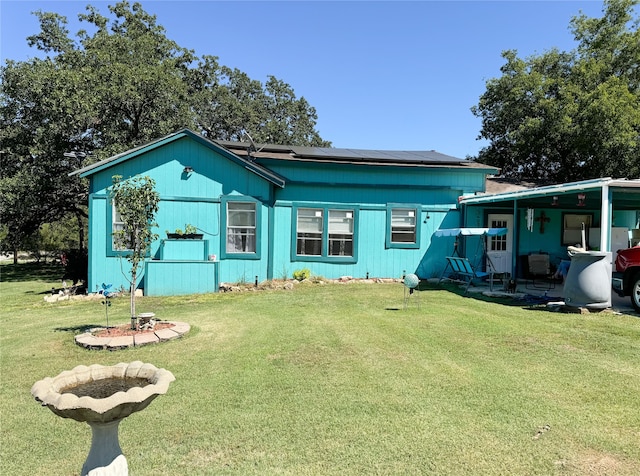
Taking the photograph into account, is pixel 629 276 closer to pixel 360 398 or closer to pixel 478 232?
pixel 478 232

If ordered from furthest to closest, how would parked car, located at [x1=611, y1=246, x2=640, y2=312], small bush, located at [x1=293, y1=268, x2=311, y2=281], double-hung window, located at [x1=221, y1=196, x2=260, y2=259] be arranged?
small bush, located at [x1=293, y1=268, x2=311, y2=281]
double-hung window, located at [x1=221, y1=196, x2=260, y2=259]
parked car, located at [x1=611, y1=246, x2=640, y2=312]

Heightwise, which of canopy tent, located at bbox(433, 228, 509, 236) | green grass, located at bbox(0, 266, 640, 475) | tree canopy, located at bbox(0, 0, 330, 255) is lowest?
green grass, located at bbox(0, 266, 640, 475)

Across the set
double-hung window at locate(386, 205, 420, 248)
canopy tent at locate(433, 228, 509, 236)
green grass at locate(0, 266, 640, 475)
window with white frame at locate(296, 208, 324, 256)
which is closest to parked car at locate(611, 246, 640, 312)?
green grass at locate(0, 266, 640, 475)

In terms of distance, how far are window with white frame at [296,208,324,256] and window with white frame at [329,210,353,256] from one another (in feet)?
1.11

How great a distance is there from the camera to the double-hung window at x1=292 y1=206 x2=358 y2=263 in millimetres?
12219

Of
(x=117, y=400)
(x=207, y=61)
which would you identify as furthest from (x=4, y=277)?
(x=117, y=400)

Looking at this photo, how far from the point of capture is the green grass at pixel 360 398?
9.39 feet

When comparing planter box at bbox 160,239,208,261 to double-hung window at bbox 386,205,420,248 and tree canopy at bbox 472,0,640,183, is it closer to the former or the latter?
double-hung window at bbox 386,205,420,248

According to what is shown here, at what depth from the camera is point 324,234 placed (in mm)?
12273

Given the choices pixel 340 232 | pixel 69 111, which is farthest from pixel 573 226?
pixel 69 111

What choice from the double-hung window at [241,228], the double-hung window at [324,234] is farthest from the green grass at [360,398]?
the double-hung window at [324,234]

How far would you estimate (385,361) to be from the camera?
491 cm

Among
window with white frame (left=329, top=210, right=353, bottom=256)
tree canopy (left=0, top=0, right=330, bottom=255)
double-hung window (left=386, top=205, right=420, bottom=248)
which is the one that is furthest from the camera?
tree canopy (left=0, top=0, right=330, bottom=255)

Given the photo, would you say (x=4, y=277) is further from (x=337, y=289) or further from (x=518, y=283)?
(x=518, y=283)
